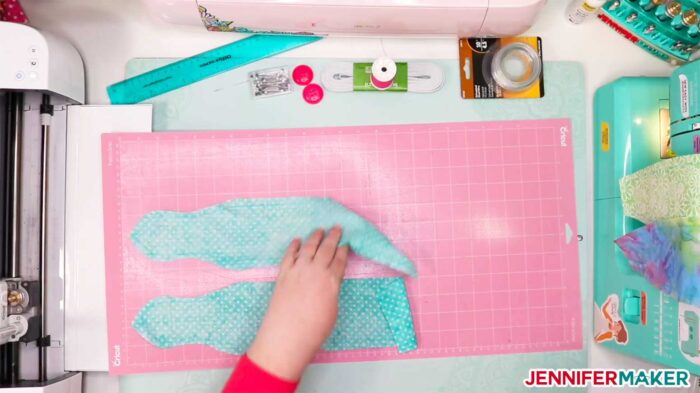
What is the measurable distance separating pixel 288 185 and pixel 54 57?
0.43 m

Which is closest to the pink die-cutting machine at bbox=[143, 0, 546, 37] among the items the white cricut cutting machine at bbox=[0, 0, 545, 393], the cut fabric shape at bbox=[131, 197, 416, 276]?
the white cricut cutting machine at bbox=[0, 0, 545, 393]

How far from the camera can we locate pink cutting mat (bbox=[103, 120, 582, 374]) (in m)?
0.92

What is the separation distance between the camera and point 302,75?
37.1 inches

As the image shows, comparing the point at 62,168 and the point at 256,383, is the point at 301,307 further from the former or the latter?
the point at 62,168

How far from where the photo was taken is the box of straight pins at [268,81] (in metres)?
0.94

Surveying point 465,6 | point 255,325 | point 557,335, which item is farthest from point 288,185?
point 557,335

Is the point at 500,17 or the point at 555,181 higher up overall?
the point at 500,17

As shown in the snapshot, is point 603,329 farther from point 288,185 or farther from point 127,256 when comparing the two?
point 127,256

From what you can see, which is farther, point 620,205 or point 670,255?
point 620,205

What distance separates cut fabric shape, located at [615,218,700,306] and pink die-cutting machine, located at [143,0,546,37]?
397 mm

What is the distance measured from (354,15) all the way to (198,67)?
0.30 meters

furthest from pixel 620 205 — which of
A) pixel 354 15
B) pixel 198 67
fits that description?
pixel 198 67

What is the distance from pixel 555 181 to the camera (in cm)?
96

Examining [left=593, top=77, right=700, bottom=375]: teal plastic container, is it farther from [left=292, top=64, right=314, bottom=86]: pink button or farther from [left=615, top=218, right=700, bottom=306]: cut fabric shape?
[left=292, top=64, right=314, bottom=86]: pink button
